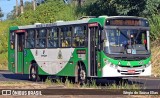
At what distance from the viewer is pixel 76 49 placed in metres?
23.9

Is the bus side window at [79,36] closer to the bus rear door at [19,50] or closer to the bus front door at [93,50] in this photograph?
the bus front door at [93,50]

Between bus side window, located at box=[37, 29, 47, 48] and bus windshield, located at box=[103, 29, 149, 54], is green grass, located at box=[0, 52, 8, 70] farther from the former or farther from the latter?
bus windshield, located at box=[103, 29, 149, 54]

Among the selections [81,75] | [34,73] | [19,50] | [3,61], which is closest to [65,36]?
[81,75]

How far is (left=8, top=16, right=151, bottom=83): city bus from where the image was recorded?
21.8m

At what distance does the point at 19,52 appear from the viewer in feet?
97.3

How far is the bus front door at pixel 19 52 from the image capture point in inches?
1156

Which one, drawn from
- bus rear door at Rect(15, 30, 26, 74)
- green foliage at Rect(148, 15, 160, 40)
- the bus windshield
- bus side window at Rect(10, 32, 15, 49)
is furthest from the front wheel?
green foliage at Rect(148, 15, 160, 40)

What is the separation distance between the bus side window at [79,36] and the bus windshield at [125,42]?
173cm

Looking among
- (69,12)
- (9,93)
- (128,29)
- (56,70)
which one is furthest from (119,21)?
(69,12)

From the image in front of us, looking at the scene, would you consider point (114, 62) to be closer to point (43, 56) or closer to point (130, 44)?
point (130, 44)

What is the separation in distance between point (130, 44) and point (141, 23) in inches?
Answer: 51.5

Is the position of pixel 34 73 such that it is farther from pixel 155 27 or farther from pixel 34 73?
pixel 155 27

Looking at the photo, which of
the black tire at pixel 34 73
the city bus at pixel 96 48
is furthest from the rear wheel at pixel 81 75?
the black tire at pixel 34 73

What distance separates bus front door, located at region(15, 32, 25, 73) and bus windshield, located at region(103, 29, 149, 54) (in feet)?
28.3
